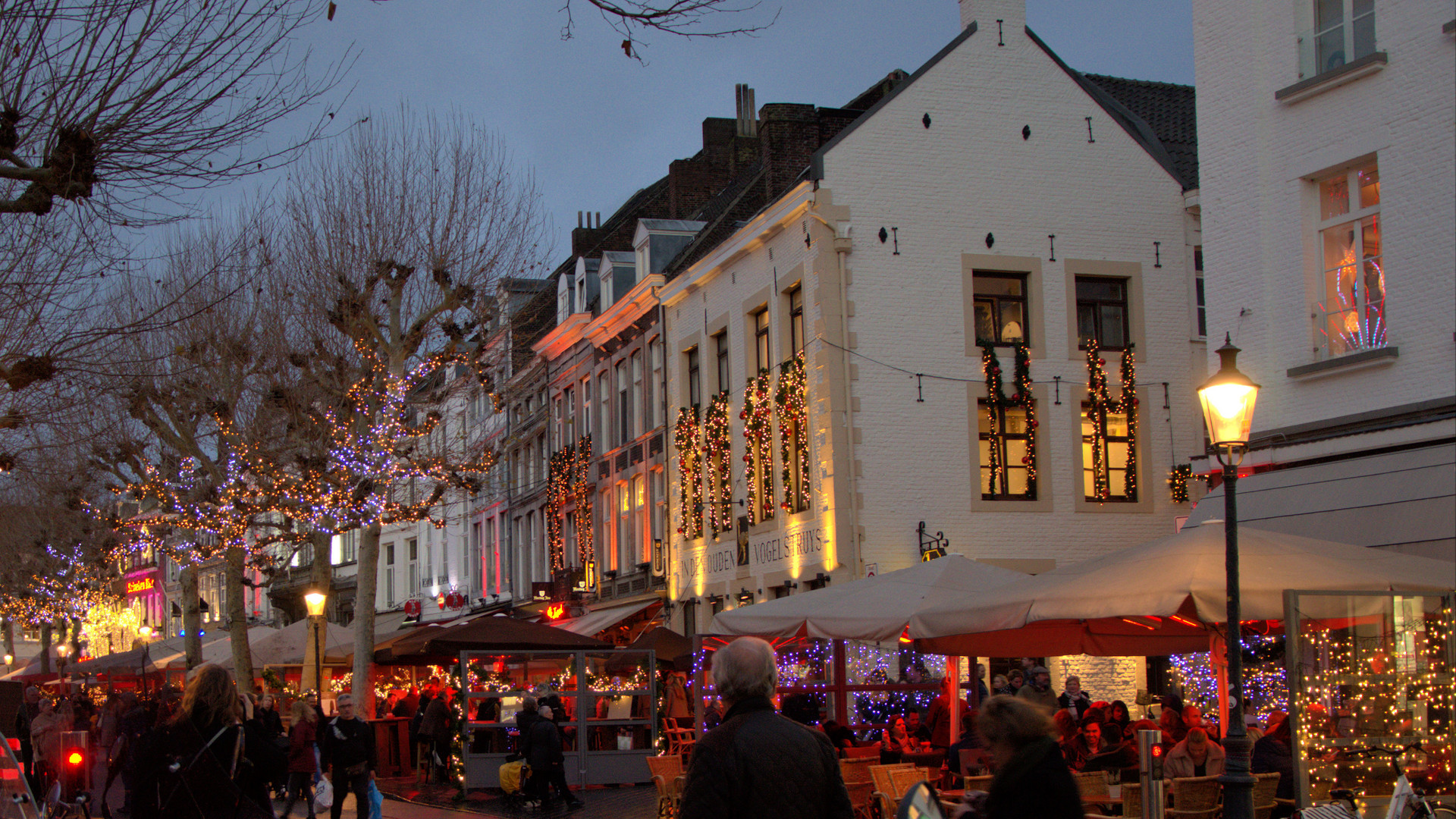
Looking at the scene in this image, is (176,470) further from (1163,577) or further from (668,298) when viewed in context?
(1163,577)

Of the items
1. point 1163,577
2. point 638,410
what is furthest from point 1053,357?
point 1163,577

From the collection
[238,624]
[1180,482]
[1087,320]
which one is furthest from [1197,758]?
[238,624]

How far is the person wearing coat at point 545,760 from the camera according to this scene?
1917 centimetres

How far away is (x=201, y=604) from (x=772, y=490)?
668 inches

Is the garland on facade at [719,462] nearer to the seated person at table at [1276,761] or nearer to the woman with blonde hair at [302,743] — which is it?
the woman with blonde hair at [302,743]

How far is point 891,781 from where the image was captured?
1162 centimetres

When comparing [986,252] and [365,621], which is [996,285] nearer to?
[986,252]

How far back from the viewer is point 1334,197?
16.1 metres

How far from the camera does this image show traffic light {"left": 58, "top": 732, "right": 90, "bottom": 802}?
14102mm

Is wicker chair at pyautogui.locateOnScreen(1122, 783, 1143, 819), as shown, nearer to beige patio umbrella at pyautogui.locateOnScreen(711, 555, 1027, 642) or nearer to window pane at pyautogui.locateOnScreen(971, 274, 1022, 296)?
beige patio umbrella at pyautogui.locateOnScreen(711, 555, 1027, 642)

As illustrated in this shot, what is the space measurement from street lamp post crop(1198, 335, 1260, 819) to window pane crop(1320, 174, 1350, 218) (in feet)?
18.4

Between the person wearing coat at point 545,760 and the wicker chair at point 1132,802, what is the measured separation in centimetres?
964

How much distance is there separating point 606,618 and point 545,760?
14208 mm

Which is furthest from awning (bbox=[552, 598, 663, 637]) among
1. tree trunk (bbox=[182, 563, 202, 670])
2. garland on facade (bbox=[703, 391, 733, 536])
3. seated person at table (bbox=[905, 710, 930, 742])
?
seated person at table (bbox=[905, 710, 930, 742])
